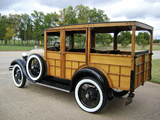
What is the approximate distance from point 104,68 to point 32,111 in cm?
188

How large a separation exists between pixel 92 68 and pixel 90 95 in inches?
24.5

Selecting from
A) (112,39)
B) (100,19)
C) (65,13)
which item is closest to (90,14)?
(100,19)

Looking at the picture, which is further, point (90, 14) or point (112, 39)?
point (90, 14)

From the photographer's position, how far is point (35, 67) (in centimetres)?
465

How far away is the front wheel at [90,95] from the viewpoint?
3.21 m

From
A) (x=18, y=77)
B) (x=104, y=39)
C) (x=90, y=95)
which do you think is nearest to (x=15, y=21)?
(x=18, y=77)

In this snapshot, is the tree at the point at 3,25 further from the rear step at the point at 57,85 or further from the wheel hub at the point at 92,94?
the wheel hub at the point at 92,94

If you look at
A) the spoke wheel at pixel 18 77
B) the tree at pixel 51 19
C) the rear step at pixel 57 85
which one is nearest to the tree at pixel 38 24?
the tree at pixel 51 19

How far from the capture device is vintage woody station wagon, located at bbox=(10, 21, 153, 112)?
3.05 metres

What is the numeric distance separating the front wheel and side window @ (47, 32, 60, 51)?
1.73 meters

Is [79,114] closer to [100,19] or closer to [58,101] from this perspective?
[58,101]

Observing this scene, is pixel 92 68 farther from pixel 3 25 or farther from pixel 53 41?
pixel 3 25

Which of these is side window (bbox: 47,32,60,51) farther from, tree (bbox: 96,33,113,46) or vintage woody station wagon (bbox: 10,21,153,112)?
tree (bbox: 96,33,113,46)

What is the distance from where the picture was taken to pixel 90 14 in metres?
25.1
